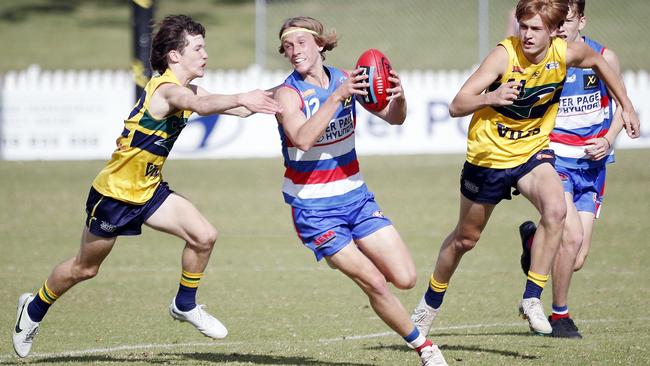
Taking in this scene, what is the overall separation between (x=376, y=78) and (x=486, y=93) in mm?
832

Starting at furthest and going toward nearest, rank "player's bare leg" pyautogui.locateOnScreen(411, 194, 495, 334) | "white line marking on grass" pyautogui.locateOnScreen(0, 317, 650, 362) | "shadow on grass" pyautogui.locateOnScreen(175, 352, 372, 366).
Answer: "white line marking on grass" pyautogui.locateOnScreen(0, 317, 650, 362) < "player's bare leg" pyautogui.locateOnScreen(411, 194, 495, 334) < "shadow on grass" pyautogui.locateOnScreen(175, 352, 372, 366)

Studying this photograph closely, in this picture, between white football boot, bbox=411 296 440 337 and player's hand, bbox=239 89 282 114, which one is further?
white football boot, bbox=411 296 440 337

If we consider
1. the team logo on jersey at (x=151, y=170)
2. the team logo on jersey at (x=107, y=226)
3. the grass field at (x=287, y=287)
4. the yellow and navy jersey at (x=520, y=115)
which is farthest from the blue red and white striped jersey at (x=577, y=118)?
the team logo on jersey at (x=107, y=226)

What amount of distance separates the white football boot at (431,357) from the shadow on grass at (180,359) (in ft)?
2.30

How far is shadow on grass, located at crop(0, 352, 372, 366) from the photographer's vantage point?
7145 millimetres

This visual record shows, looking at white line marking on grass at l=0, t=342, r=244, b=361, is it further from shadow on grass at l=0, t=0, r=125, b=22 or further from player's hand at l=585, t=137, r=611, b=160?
shadow on grass at l=0, t=0, r=125, b=22

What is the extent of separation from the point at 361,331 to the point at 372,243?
80.3 inches

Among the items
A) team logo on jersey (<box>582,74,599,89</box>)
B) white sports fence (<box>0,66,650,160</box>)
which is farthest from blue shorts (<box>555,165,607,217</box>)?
white sports fence (<box>0,66,650,160</box>)

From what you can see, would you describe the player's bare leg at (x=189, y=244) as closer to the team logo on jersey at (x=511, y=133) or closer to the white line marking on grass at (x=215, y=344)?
the white line marking on grass at (x=215, y=344)

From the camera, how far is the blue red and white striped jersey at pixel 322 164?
6.66 meters

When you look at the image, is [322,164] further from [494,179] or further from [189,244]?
[494,179]

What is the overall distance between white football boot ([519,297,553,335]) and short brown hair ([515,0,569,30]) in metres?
1.77

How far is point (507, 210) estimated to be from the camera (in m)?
15.4

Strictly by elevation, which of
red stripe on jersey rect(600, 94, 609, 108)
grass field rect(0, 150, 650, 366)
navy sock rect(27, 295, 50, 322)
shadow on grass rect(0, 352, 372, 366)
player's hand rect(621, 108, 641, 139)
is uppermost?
player's hand rect(621, 108, 641, 139)
